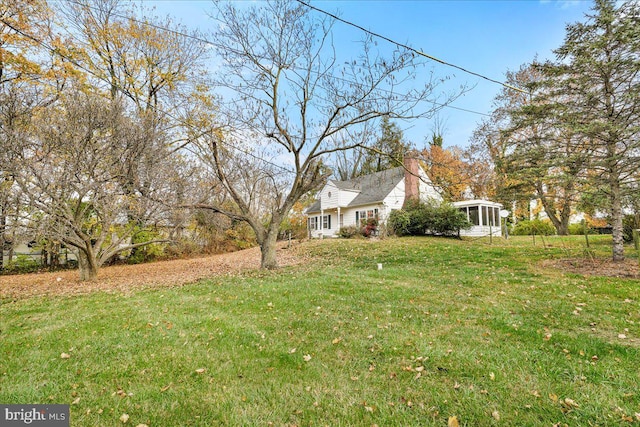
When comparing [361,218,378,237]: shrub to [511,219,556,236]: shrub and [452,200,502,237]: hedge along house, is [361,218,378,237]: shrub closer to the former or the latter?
[452,200,502,237]: hedge along house

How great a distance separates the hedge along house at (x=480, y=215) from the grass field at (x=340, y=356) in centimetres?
1457

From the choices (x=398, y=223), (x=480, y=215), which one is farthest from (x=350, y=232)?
(x=480, y=215)

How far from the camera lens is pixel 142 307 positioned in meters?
6.00

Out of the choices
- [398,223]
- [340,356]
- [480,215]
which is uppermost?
[480,215]

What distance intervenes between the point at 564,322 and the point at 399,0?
7559 mm

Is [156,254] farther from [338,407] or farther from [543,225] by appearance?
[543,225]

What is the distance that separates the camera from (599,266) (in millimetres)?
8094

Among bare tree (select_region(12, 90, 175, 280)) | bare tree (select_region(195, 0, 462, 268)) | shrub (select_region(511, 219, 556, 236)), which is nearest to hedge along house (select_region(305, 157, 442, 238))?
shrub (select_region(511, 219, 556, 236))

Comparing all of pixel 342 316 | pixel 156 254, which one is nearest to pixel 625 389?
pixel 342 316

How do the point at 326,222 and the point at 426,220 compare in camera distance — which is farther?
the point at 326,222

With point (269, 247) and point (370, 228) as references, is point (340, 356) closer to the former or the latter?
point (269, 247)

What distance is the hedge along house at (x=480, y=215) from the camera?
20844 mm

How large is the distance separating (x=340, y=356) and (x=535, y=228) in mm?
23757

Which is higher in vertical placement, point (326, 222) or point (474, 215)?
point (474, 215)
